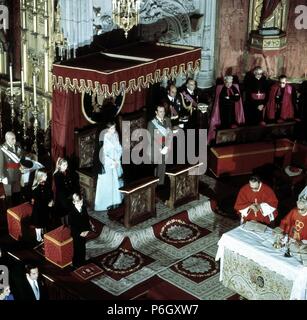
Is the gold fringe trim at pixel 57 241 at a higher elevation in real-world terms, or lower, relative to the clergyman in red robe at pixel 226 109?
lower

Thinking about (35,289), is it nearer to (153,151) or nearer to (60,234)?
(60,234)

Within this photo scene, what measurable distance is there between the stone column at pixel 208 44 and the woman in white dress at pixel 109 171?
4209mm

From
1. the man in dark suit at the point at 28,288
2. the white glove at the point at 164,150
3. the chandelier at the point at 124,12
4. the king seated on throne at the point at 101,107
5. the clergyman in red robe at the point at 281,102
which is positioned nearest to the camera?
the man in dark suit at the point at 28,288

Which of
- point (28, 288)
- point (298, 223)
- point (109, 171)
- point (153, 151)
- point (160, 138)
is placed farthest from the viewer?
point (153, 151)

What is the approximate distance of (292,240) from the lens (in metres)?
12.3

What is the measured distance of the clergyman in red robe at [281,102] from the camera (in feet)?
57.8

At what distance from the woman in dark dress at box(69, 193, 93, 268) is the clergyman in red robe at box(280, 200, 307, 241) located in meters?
3.15

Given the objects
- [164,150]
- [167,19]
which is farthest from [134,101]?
[167,19]

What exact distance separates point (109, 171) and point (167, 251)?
173 cm

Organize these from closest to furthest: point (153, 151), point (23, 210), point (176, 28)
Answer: point (23, 210)
point (153, 151)
point (176, 28)

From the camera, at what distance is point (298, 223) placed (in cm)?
1248

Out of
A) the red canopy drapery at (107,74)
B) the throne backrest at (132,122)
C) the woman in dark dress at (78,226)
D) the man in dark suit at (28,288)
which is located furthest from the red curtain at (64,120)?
the man in dark suit at (28,288)

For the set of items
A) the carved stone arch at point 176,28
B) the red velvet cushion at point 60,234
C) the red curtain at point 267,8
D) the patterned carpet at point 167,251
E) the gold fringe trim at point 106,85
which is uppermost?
the red curtain at point 267,8

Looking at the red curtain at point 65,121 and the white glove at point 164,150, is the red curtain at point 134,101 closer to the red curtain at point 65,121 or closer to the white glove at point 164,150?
the red curtain at point 65,121
